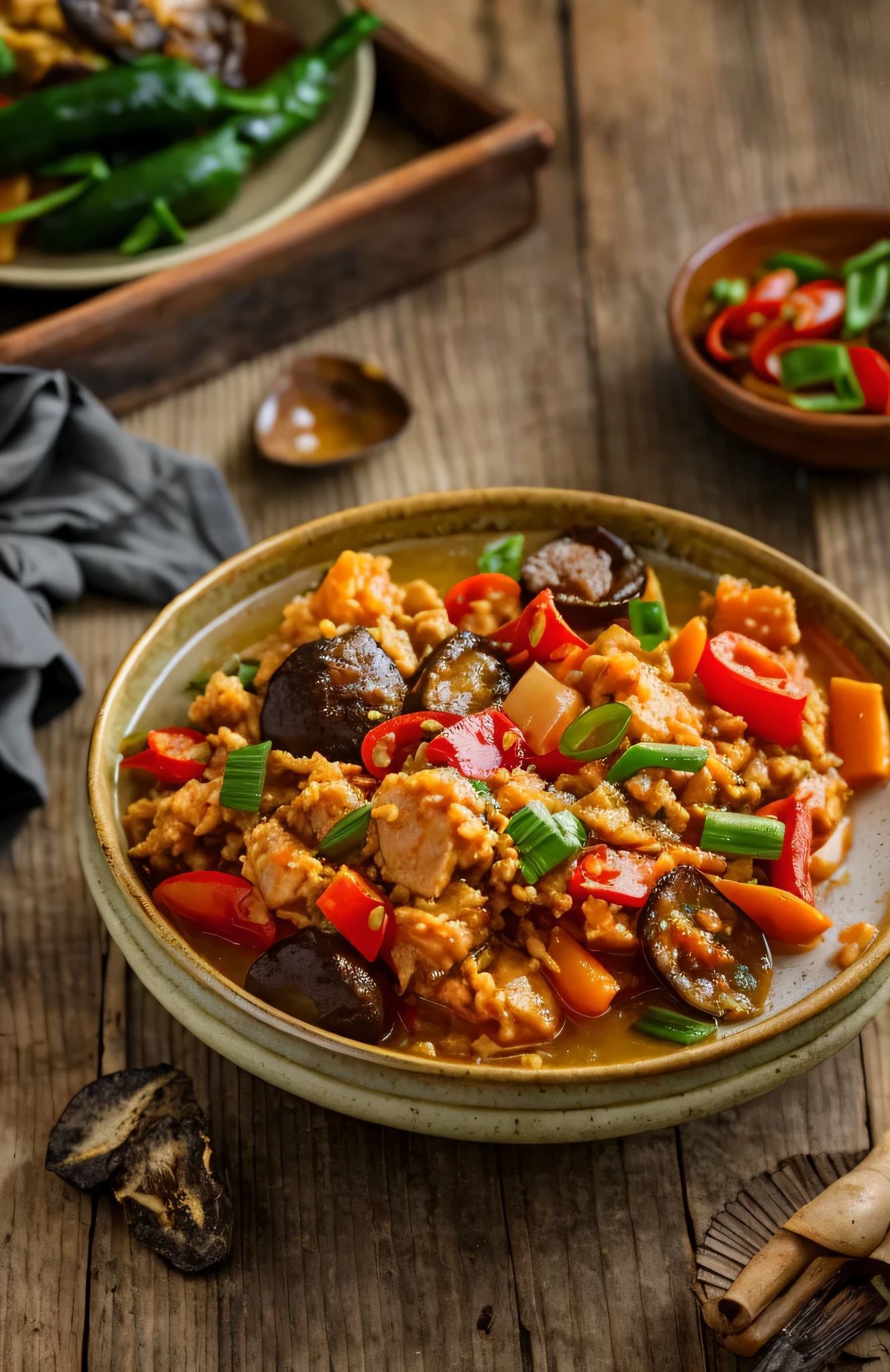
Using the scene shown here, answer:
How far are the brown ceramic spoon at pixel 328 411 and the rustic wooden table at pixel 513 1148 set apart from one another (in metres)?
0.11

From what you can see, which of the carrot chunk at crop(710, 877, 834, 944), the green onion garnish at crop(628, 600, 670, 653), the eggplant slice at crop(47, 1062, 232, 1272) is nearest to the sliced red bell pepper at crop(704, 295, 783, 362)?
the green onion garnish at crop(628, 600, 670, 653)

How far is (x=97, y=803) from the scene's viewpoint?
2.68 meters

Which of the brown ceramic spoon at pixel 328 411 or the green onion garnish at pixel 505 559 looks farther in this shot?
the brown ceramic spoon at pixel 328 411

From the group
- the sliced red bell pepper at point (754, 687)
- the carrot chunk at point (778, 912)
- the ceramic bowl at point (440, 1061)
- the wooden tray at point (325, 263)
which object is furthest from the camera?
the wooden tray at point (325, 263)

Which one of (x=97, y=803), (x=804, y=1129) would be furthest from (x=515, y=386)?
(x=804, y=1129)

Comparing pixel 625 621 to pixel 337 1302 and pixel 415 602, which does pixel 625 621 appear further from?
pixel 337 1302

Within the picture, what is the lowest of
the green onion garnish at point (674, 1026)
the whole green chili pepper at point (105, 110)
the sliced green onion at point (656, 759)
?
the green onion garnish at point (674, 1026)

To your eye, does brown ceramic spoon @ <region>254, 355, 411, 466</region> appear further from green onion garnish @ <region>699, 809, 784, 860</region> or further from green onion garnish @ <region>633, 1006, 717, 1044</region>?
green onion garnish @ <region>633, 1006, 717, 1044</region>

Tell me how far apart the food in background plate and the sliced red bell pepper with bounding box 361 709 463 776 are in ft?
6.58

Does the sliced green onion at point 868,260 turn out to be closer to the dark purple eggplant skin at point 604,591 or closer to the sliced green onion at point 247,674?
the dark purple eggplant skin at point 604,591

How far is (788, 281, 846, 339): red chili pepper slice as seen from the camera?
13.3 ft

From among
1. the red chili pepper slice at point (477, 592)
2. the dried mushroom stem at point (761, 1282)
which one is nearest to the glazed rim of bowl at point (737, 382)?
the red chili pepper slice at point (477, 592)

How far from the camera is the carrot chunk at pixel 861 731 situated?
2.82 meters

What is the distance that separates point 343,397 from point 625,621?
5.92 feet
